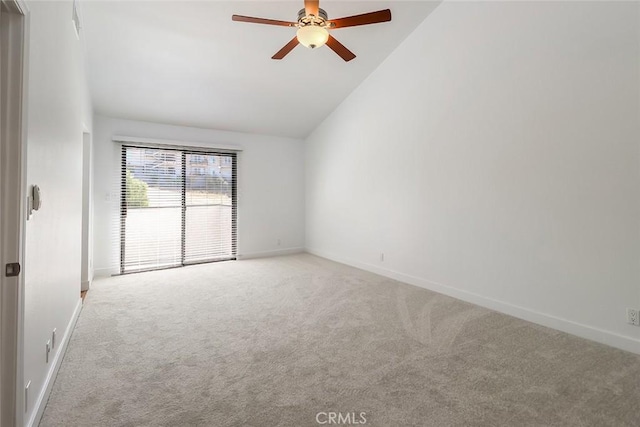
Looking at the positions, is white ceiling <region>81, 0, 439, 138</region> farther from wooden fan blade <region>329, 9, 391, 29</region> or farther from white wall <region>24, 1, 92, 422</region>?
wooden fan blade <region>329, 9, 391, 29</region>

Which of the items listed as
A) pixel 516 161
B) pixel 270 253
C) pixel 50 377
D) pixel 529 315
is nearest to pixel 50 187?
pixel 50 377

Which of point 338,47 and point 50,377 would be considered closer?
point 50,377

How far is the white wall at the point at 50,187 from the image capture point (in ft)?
4.88

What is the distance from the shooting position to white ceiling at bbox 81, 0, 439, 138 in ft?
10.1

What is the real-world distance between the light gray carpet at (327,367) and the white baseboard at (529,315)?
10 centimetres

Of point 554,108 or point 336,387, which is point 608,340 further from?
point 336,387

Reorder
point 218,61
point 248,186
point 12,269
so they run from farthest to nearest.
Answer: point 248,186 → point 218,61 → point 12,269

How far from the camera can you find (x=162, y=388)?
A: 1.82 metres

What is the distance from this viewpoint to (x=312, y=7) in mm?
2359

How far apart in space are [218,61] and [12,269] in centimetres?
328

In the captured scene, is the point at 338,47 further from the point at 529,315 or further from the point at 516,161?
the point at 529,315

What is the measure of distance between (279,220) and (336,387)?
14.7 ft

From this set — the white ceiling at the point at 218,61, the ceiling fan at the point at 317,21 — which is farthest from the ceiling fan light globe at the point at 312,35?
the white ceiling at the point at 218,61

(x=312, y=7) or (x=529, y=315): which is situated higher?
(x=312, y=7)
